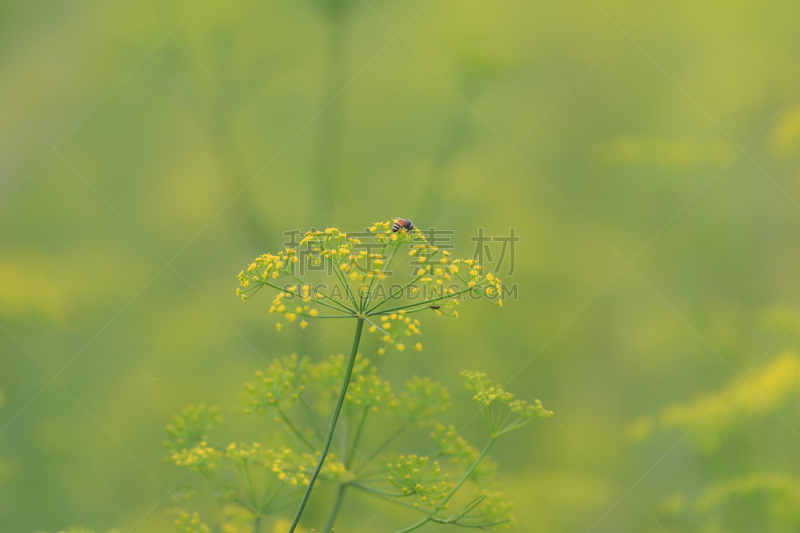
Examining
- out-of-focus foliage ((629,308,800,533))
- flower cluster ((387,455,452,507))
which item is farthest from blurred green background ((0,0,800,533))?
flower cluster ((387,455,452,507))

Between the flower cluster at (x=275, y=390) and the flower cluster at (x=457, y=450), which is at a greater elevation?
the flower cluster at (x=457, y=450)

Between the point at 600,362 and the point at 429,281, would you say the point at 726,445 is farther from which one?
the point at 429,281

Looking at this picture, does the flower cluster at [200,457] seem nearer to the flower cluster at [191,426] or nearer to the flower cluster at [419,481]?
the flower cluster at [191,426]

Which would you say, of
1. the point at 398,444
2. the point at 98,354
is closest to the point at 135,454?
the point at 98,354

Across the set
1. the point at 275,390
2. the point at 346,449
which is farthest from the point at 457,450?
the point at 275,390

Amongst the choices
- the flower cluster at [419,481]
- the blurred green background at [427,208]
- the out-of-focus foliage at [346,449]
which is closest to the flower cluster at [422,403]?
the out-of-focus foliage at [346,449]

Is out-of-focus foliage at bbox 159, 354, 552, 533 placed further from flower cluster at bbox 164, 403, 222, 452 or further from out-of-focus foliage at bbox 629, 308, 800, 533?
out-of-focus foliage at bbox 629, 308, 800, 533
